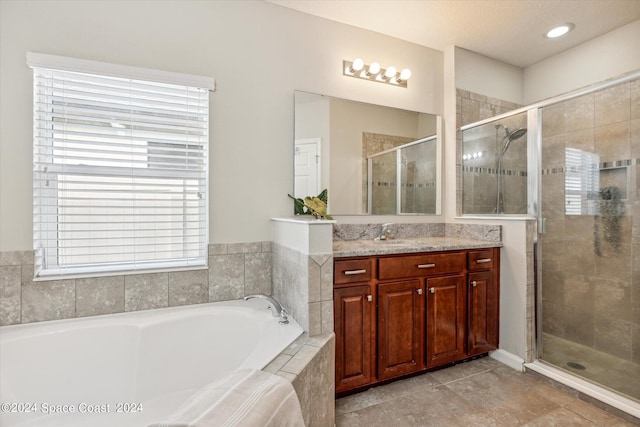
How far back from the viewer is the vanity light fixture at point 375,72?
7.68ft

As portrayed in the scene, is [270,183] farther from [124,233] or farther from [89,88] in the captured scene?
[89,88]

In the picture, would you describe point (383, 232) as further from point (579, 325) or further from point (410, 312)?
point (579, 325)

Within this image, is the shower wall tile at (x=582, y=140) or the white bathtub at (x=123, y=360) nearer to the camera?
the white bathtub at (x=123, y=360)

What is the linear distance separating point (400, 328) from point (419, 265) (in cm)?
41

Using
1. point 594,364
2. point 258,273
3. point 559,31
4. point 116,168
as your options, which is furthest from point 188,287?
point 559,31

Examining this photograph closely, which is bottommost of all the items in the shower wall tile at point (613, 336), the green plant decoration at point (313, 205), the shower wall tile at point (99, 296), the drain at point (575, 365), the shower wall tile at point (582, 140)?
the drain at point (575, 365)

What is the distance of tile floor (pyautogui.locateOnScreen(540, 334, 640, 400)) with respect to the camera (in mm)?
1815

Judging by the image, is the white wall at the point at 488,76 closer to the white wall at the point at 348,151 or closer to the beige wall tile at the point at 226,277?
the white wall at the point at 348,151

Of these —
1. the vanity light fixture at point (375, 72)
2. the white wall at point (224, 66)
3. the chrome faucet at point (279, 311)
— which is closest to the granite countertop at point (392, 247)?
the chrome faucet at point (279, 311)

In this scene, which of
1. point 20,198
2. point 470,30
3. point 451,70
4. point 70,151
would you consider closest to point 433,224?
point 451,70

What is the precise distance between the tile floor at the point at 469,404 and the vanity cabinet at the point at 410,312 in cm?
9

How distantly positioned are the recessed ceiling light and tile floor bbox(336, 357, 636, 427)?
8.61 ft

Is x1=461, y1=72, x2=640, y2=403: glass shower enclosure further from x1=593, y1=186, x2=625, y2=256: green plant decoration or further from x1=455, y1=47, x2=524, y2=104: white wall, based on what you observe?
x1=455, y1=47, x2=524, y2=104: white wall

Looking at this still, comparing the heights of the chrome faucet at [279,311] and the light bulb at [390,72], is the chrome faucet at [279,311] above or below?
below
